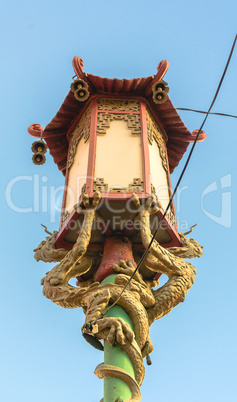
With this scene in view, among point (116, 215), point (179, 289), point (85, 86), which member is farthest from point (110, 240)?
point (85, 86)

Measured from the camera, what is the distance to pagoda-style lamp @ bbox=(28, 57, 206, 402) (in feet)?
19.8

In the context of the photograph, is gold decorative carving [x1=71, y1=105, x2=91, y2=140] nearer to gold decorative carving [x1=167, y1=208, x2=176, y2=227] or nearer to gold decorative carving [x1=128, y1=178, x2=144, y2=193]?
gold decorative carving [x1=128, y1=178, x2=144, y2=193]

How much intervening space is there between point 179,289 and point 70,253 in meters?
1.40

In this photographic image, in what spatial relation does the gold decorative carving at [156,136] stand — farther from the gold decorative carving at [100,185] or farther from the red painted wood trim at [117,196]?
the red painted wood trim at [117,196]

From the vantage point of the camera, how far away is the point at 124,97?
8188 mm

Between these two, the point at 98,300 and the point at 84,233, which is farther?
the point at 84,233

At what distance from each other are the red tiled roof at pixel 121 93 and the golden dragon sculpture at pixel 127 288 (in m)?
2.02

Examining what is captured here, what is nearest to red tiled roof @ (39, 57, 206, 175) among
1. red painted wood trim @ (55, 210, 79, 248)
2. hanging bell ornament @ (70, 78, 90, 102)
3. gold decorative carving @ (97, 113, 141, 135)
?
hanging bell ornament @ (70, 78, 90, 102)

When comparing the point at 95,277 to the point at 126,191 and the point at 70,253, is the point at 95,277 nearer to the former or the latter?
the point at 70,253

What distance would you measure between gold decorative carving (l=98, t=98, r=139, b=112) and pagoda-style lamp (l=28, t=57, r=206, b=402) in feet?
0.05

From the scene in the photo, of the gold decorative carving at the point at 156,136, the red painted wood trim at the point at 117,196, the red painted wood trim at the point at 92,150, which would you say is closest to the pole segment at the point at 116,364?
the red painted wood trim at the point at 117,196

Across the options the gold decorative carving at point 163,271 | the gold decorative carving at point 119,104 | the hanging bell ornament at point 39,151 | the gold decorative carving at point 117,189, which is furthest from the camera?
the hanging bell ornament at point 39,151

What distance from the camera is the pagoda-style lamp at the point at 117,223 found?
19.8 ft

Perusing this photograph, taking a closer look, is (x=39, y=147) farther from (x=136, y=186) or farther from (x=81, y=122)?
(x=136, y=186)
